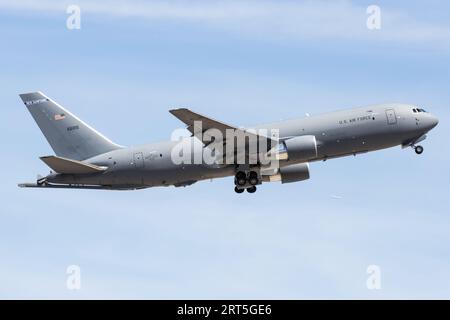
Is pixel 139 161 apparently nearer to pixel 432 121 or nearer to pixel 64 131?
pixel 64 131

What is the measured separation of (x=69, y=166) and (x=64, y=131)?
168 inches

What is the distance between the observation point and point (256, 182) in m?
75.7

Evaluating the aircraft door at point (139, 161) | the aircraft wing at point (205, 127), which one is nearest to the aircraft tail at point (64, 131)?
the aircraft door at point (139, 161)

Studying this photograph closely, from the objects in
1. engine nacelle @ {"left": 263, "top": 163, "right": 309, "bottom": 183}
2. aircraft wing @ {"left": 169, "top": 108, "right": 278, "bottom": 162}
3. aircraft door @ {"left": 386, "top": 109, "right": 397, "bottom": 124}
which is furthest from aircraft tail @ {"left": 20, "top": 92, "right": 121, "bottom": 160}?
aircraft door @ {"left": 386, "top": 109, "right": 397, "bottom": 124}

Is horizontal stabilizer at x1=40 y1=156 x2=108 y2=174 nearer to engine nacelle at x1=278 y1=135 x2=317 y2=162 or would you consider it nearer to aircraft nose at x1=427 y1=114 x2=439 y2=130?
engine nacelle at x1=278 y1=135 x2=317 y2=162

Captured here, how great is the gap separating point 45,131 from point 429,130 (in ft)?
91.2

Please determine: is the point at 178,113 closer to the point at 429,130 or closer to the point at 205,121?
the point at 205,121

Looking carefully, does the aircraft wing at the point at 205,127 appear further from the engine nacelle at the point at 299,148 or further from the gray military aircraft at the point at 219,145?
the engine nacelle at the point at 299,148

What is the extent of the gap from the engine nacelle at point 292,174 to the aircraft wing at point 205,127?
5105 millimetres

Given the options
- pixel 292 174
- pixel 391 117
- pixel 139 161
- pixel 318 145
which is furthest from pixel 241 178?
pixel 391 117

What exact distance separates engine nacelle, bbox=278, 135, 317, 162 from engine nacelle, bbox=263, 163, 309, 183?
509cm

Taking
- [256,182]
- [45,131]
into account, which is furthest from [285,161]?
[45,131]

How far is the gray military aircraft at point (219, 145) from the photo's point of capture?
72.6 meters

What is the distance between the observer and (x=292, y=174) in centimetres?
7838
